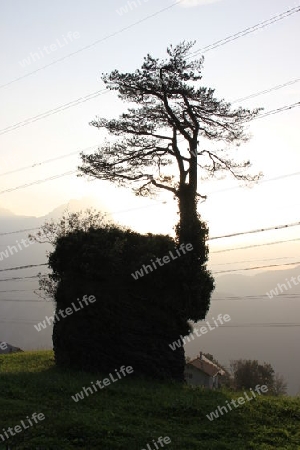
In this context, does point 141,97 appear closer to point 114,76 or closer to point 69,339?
point 114,76

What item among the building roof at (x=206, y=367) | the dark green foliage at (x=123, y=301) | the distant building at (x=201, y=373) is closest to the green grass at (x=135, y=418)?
the dark green foliage at (x=123, y=301)

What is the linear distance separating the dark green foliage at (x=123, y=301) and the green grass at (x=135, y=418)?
2644 mm

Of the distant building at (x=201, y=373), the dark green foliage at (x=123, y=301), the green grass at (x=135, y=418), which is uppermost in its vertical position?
the dark green foliage at (x=123, y=301)

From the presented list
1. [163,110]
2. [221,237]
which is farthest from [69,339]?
[163,110]

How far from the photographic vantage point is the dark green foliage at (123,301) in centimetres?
2062

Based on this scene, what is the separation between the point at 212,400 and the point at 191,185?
43.2 ft

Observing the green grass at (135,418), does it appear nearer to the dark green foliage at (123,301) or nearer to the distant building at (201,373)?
the dark green foliage at (123,301)

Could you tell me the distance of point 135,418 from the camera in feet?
41.8

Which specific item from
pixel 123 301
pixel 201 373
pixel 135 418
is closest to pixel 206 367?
pixel 201 373

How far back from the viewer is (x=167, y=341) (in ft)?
71.4

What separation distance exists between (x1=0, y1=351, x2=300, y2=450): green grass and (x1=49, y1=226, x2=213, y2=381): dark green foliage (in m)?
2.64

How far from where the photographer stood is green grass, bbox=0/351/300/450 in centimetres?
1083

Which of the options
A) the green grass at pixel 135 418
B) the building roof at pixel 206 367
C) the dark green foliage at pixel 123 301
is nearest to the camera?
the green grass at pixel 135 418

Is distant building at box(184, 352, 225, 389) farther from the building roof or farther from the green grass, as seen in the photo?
the green grass
